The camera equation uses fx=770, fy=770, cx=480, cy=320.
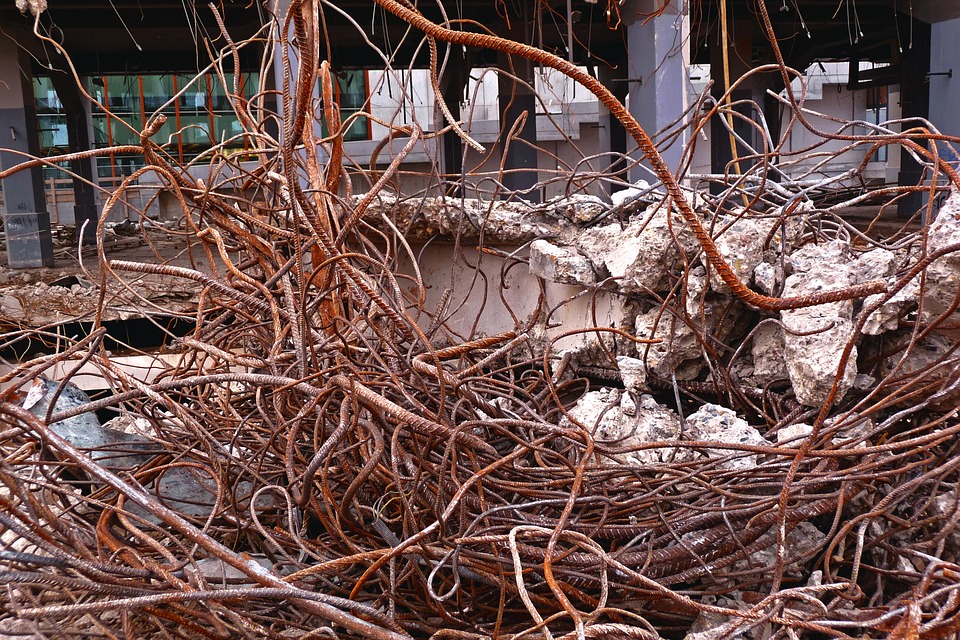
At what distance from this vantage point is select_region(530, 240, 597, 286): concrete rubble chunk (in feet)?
10.3

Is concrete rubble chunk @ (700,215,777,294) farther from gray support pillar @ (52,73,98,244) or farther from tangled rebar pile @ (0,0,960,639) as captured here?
gray support pillar @ (52,73,98,244)

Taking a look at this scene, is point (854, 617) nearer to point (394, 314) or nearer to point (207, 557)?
point (394, 314)

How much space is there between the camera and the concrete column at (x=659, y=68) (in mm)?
6598

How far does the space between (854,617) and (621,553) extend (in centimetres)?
50

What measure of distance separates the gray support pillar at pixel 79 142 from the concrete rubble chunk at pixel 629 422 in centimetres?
970

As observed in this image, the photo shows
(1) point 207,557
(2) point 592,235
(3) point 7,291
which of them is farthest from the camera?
(3) point 7,291

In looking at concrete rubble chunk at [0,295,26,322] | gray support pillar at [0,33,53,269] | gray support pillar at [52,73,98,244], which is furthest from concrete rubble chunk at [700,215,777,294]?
gray support pillar at [52,73,98,244]

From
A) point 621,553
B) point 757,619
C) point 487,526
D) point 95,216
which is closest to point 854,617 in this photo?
point 757,619

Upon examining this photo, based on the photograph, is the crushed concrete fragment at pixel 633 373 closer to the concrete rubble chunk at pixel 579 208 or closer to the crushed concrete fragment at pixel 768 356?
the crushed concrete fragment at pixel 768 356

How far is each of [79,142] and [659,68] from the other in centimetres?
929

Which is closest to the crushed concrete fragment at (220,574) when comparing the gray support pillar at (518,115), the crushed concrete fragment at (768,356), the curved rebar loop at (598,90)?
the curved rebar loop at (598,90)

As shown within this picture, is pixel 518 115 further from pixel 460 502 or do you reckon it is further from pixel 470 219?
pixel 460 502

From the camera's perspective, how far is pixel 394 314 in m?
1.75

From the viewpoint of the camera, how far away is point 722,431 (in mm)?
2311
